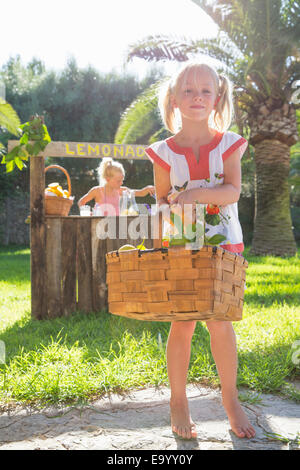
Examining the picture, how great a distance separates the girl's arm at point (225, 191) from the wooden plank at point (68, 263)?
8.60ft

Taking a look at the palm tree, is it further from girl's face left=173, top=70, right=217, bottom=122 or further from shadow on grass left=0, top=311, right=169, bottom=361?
girl's face left=173, top=70, right=217, bottom=122

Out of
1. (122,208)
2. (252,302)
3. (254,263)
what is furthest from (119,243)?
(254,263)

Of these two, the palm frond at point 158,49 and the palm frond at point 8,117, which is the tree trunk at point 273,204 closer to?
the palm frond at point 158,49

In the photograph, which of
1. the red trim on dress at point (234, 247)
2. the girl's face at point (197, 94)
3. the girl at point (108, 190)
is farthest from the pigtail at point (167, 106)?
the girl at point (108, 190)

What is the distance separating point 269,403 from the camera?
227 cm

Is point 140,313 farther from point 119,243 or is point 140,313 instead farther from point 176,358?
point 119,243

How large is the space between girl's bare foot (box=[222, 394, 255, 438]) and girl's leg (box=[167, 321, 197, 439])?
16cm

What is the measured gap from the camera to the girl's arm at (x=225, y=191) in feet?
5.87

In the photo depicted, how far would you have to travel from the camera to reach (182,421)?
77.3 inches

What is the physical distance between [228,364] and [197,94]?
1124 mm

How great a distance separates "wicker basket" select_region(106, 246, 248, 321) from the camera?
162 centimetres

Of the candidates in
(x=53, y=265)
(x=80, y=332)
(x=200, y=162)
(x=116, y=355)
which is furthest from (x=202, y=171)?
(x=53, y=265)
